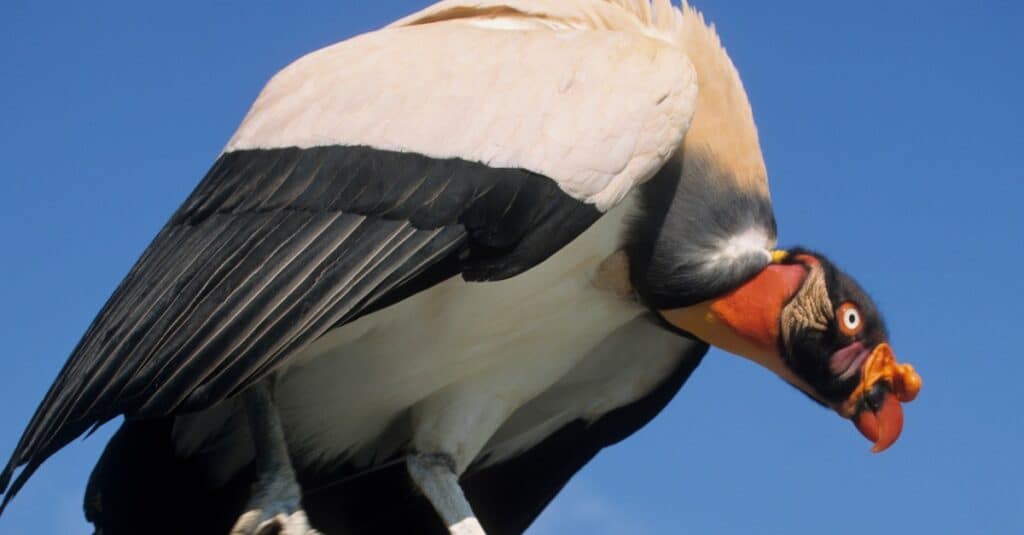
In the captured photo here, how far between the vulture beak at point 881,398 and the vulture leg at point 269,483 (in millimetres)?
1912

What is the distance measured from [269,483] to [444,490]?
799mm

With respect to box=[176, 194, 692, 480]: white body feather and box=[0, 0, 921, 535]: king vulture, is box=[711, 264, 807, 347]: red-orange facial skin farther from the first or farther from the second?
box=[176, 194, 692, 480]: white body feather

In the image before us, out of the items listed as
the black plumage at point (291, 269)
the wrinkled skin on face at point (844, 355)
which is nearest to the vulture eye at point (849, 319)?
the wrinkled skin on face at point (844, 355)

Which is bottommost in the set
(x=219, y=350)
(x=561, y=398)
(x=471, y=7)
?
(x=219, y=350)

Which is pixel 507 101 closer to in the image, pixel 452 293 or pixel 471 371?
pixel 452 293

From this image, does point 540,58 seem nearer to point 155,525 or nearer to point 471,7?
point 471,7

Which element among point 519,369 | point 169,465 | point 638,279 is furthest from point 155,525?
point 638,279

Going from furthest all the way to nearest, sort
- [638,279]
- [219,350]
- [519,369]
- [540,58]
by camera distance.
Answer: [519,369], [638,279], [540,58], [219,350]

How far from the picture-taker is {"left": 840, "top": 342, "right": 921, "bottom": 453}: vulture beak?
261 inches

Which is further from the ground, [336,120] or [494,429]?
[336,120]

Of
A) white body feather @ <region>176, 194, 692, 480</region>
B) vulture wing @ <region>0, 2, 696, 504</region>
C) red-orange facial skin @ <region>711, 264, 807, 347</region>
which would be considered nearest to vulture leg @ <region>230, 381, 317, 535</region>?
white body feather @ <region>176, 194, 692, 480</region>

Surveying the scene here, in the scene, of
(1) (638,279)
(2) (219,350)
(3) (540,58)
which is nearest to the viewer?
(2) (219,350)

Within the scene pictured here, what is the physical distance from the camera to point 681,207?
6254mm

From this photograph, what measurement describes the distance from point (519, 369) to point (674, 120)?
1286 mm
